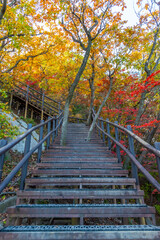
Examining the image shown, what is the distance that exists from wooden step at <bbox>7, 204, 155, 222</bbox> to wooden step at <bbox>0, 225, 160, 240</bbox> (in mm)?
336

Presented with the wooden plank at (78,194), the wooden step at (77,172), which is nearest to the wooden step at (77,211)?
the wooden plank at (78,194)

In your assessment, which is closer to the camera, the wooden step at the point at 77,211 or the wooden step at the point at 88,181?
the wooden step at the point at 77,211

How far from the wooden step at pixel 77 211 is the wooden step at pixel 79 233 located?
336 mm

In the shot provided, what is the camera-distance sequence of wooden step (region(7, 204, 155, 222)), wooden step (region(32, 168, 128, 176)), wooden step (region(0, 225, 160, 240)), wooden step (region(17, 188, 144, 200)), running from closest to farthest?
wooden step (region(0, 225, 160, 240))
wooden step (region(7, 204, 155, 222))
wooden step (region(17, 188, 144, 200))
wooden step (region(32, 168, 128, 176))

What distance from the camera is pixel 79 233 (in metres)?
1.41

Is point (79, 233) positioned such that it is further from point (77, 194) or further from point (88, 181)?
point (88, 181)

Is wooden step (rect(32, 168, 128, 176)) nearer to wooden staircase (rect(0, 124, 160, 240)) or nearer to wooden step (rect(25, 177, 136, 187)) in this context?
wooden staircase (rect(0, 124, 160, 240))

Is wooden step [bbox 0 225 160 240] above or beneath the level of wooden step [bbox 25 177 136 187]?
beneath

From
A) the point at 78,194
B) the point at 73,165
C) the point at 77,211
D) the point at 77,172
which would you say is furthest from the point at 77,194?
the point at 73,165

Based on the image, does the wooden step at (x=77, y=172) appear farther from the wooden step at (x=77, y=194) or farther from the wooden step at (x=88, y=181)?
the wooden step at (x=77, y=194)

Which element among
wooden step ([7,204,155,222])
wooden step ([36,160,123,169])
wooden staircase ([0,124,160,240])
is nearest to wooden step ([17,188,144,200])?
wooden staircase ([0,124,160,240])

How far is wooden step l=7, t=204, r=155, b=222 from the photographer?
6.07 feet

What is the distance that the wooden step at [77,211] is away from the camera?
6.07ft

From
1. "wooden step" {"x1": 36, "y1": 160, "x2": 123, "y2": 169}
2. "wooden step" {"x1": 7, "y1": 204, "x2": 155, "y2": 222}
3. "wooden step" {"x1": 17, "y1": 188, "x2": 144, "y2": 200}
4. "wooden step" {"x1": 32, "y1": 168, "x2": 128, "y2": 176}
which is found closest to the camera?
"wooden step" {"x1": 7, "y1": 204, "x2": 155, "y2": 222}
